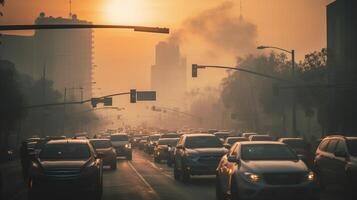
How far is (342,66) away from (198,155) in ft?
155

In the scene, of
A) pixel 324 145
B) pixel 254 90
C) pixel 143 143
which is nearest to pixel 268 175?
pixel 324 145

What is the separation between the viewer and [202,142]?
3086 cm

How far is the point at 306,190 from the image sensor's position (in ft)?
56.4

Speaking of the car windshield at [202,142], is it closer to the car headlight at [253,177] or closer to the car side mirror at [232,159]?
the car side mirror at [232,159]

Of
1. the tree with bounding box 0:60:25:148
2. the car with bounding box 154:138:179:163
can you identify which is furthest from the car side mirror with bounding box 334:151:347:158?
the tree with bounding box 0:60:25:148

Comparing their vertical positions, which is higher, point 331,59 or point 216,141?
point 331,59

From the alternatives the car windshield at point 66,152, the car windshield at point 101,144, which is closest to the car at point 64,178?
the car windshield at point 66,152

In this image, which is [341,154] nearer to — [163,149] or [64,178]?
[64,178]

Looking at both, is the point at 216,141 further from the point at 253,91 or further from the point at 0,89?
the point at 253,91

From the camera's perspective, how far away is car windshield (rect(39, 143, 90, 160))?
858 inches

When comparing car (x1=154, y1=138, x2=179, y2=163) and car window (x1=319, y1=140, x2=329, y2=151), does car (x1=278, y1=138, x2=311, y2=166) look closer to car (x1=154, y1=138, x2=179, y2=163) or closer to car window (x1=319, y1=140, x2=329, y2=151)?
car window (x1=319, y1=140, x2=329, y2=151)

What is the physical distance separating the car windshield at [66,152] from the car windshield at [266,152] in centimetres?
501

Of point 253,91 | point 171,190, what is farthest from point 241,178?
point 253,91

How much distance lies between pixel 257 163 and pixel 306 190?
147cm
